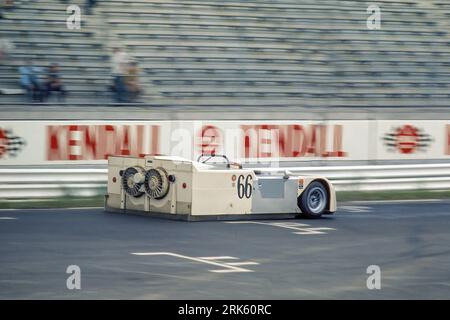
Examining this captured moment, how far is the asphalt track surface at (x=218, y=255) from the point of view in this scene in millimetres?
10305

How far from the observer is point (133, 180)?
53.6ft

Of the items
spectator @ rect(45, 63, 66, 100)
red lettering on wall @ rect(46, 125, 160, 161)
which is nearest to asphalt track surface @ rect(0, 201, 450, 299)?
red lettering on wall @ rect(46, 125, 160, 161)

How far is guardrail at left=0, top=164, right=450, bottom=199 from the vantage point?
1911 centimetres

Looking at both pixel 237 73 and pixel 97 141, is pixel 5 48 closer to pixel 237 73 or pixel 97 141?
pixel 97 141

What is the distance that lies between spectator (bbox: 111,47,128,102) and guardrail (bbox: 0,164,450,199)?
294cm

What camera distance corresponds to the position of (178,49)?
25172mm

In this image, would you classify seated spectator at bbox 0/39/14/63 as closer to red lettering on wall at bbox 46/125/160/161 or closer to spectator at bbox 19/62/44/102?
spectator at bbox 19/62/44/102

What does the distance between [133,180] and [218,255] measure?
398 cm

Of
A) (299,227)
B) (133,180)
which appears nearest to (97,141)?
(133,180)

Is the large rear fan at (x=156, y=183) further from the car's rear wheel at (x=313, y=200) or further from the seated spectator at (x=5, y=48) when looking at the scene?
the seated spectator at (x=5, y=48)

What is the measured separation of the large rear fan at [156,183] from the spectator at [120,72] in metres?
6.65
